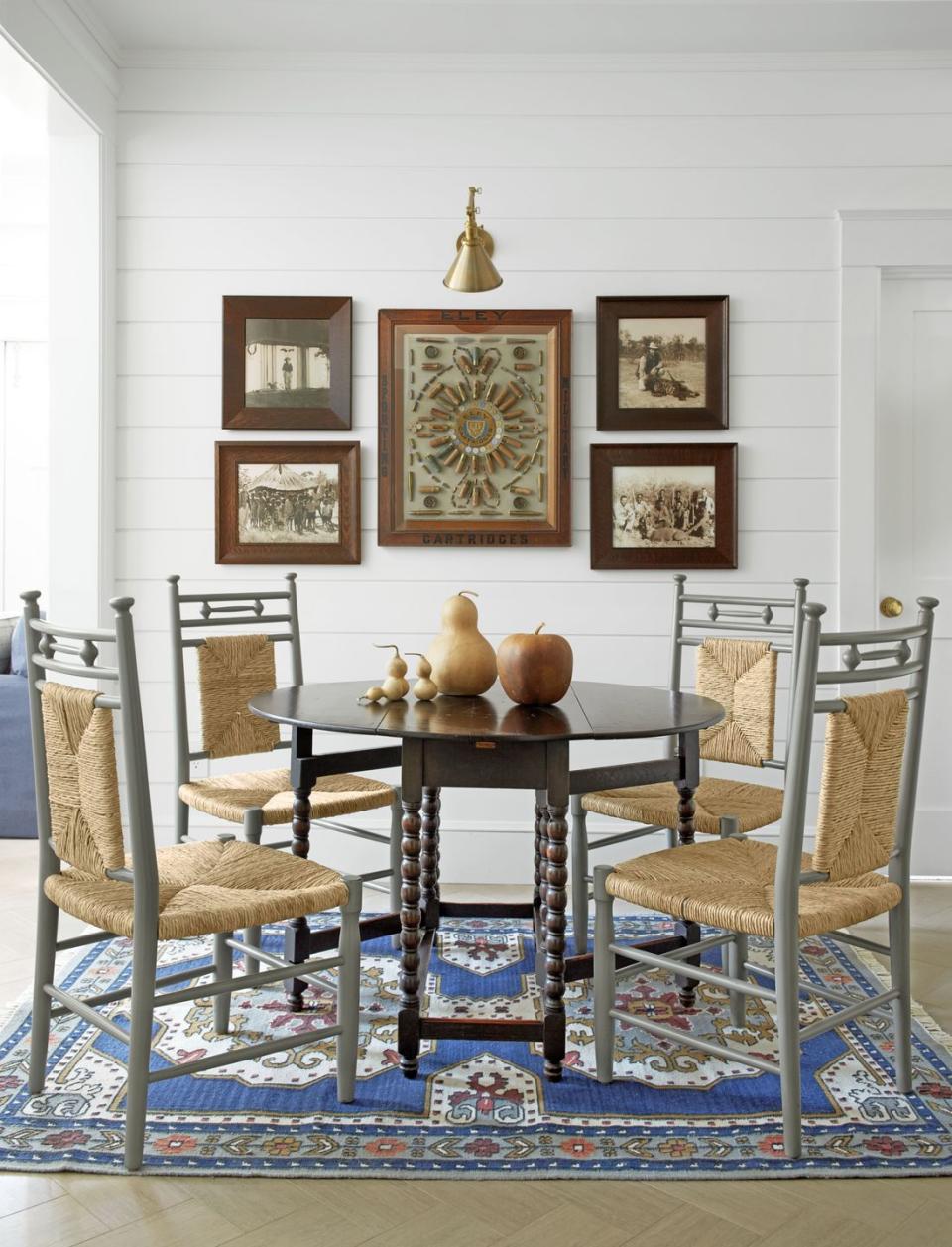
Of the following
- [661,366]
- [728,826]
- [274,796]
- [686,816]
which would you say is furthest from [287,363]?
[728,826]

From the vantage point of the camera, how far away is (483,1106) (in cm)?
228

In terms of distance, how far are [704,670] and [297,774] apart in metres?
1.35

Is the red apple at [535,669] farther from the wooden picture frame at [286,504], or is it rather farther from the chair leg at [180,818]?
the wooden picture frame at [286,504]

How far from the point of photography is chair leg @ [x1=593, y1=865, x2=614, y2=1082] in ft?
7.77

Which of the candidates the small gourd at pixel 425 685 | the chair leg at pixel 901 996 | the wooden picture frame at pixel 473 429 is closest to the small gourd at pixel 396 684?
the small gourd at pixel 425 685

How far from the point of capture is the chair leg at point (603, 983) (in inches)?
93.3

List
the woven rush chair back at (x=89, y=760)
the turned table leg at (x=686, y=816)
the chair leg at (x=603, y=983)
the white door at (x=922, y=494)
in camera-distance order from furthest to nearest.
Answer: the white door at (x=922, y=494)
the turned table leg at (x=686, y=816)
the chair leg at (x=603, y=983)
the woven rush chair back at (x=89, y=760)

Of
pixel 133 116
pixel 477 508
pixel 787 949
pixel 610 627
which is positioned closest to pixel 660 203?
pixel 477 508

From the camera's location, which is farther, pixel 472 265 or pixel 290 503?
pixel 290 503

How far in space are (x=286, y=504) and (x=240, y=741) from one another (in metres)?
1.03

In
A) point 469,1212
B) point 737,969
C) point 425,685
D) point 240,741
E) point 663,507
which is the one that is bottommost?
point 469,1212

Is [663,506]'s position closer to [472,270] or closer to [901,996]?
[472,270]

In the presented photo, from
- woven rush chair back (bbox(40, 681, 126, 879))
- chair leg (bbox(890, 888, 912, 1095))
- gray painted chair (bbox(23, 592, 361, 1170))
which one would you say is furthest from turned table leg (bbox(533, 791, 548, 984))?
woven rush chair back (bbox(40, 681, 126, 879))

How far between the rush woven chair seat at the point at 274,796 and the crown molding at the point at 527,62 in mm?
2520
